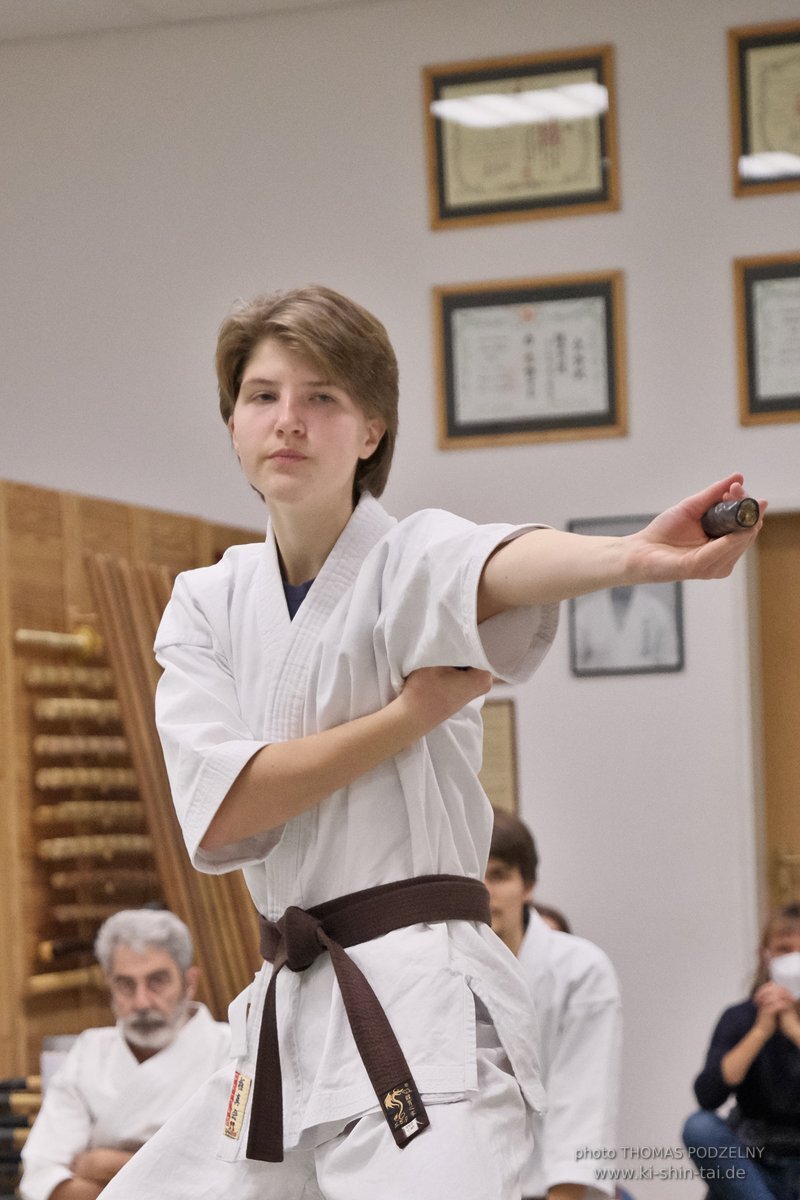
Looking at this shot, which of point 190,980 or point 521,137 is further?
point 521,137

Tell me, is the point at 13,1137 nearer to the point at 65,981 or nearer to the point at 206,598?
the point at 65,981

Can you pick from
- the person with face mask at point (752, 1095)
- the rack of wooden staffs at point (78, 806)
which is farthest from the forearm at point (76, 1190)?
the person with face mask at point (752, 1095)

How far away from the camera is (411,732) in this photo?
1.42 m

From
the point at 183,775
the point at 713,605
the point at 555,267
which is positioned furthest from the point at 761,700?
the point at 183,775

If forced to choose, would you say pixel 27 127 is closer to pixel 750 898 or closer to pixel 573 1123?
pixel 750 898

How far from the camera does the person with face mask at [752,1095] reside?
351cm

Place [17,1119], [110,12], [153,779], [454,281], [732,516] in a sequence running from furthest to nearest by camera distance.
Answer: [110,12], [454,281], [153,779], [17,1119], [732,516]

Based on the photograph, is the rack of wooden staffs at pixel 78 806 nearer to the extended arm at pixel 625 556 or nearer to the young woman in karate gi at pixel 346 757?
the young woman in karate gi at pixel 346 757

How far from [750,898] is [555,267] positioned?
2246 mm

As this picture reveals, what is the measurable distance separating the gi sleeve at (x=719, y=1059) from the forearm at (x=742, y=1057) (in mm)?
23

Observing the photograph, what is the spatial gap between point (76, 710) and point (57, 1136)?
1115 mm

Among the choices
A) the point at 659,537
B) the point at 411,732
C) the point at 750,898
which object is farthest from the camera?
the point at 750,898

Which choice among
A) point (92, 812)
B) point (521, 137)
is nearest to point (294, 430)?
point (92, 812)

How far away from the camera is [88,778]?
426 centimetres
